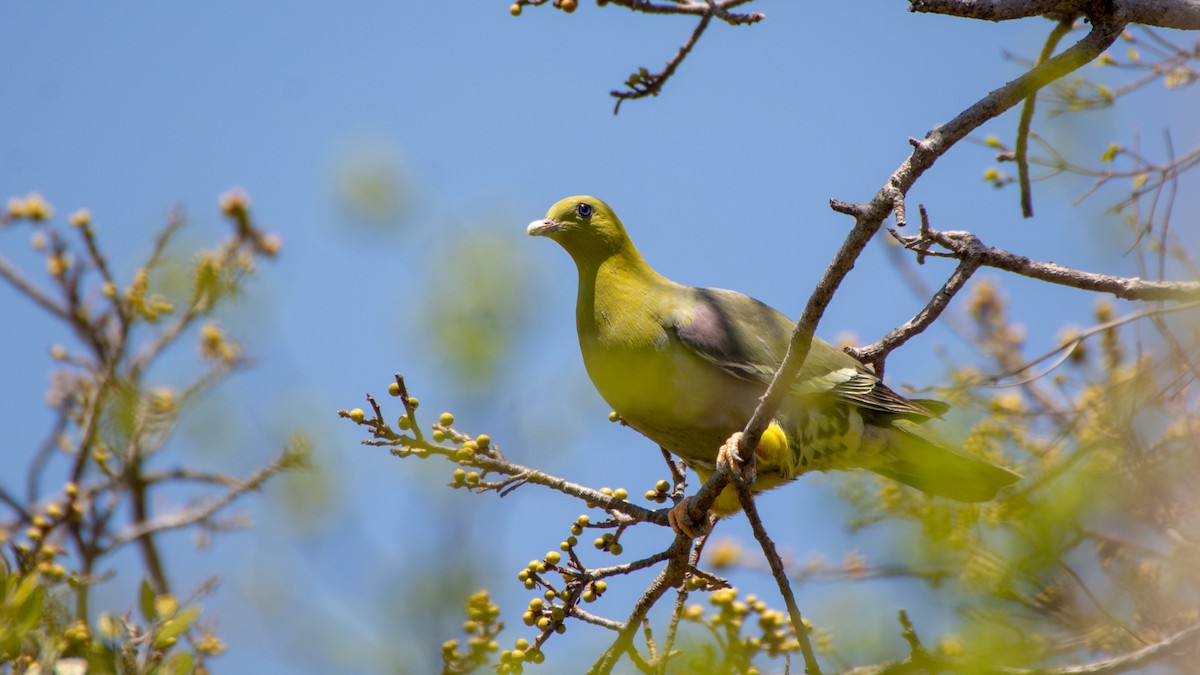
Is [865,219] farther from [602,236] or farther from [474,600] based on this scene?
[602,236]

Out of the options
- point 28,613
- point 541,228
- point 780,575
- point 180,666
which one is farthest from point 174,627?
point 541,228

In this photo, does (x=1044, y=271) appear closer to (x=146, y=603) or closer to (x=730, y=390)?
(x=730, y=390)

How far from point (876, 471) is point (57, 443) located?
153 inches

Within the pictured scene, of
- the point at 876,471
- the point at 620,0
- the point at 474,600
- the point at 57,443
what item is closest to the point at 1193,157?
the point at 876,471

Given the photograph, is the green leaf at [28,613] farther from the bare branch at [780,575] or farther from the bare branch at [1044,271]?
the bare branch at [1044,271]

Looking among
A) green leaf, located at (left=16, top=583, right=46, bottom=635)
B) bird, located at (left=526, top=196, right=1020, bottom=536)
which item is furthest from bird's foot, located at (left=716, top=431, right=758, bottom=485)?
green leaf, located at (left=16, top=583, right=46, bottom=635)

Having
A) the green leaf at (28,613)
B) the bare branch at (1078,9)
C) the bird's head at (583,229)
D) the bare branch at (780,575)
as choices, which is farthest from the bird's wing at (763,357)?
the green leaf at (28,613)

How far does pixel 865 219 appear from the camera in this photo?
2.81m

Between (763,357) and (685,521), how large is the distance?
3.20 feet

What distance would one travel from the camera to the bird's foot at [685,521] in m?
3.74

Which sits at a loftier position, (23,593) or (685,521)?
(685,521)

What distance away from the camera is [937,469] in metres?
3.85

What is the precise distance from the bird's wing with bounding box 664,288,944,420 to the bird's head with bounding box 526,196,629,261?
548 mm

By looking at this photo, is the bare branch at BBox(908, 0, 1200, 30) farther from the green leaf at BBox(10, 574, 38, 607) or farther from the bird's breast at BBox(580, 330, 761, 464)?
the green leaf at BBox(10, 574, 38, 607)
